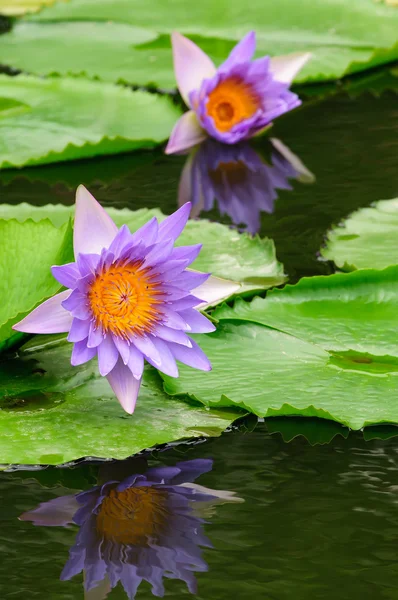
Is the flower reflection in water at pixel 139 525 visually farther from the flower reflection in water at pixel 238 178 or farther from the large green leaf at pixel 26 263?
the flower reflection in water at pixel 238 178

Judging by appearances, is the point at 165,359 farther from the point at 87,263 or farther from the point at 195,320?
the point at 87,263

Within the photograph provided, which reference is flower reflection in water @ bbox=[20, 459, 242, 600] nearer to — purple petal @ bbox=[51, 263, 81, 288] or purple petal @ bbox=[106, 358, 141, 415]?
purple petal @ bbox=[106, 358, 141, 415]

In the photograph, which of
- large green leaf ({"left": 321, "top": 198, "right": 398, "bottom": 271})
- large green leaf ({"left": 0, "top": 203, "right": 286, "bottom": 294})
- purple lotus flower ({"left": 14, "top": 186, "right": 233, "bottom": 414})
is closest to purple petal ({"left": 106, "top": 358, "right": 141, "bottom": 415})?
purple lotus flower ({"left": 14, "top": 186, "right": 233, "bottom": 414})

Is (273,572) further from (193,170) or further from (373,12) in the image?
(373,12)

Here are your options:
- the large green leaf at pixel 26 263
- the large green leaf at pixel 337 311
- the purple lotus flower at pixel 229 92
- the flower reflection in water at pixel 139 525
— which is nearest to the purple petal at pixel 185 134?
the purple lotus flower at pixel 229 92

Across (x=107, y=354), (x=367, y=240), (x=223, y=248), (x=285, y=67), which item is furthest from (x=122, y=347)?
(x=285, y=67)

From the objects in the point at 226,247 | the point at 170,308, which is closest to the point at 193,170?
the point at 226,247
